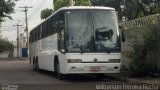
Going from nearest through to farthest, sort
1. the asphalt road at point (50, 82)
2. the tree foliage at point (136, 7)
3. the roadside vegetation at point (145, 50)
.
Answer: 1. the asphalt road at point (50, 82)
2. the roadside vegetation at point (145, 50)
3. the tree foliage at point (136, 7)

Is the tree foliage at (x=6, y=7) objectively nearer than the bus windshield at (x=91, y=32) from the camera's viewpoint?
No

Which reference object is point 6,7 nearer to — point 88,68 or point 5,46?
point 88,68

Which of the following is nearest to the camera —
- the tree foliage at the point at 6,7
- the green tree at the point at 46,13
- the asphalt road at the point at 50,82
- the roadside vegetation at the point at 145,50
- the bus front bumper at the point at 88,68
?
the asphalt road at the point at 50,82

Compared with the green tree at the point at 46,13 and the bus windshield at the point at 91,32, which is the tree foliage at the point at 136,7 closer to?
the green tree at the point at 46,13

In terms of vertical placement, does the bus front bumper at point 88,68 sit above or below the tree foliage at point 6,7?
below

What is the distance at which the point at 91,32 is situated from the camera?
19.3 m

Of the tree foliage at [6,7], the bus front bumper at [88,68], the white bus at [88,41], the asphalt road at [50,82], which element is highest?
the tree foliage at [6,7]

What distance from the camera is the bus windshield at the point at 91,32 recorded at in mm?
19047

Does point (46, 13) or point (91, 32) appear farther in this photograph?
point (46, 13)

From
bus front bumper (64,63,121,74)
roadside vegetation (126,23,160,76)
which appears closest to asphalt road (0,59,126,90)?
bus front bumper (64,63,121,74)

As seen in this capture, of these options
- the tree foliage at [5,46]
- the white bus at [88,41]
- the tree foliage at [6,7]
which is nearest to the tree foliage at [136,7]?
the tree foliage at [6,7]

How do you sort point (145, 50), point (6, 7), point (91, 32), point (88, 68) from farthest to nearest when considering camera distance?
point (6, 7)
point (145, 50)
point (91, 32)
point (88, 68)

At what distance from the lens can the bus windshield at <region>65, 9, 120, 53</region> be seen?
19.0m

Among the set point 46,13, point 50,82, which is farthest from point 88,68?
point 46,13
